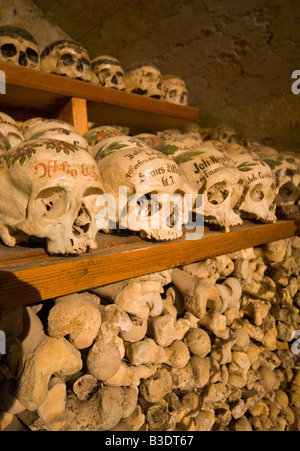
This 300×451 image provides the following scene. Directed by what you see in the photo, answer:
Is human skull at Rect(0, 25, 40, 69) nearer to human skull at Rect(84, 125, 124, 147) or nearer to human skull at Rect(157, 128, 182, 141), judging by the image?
human skull at Rect(84, 125, 124, 147)

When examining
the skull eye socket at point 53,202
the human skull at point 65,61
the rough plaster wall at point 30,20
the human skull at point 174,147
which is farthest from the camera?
the rough plaster wall at point 30,20

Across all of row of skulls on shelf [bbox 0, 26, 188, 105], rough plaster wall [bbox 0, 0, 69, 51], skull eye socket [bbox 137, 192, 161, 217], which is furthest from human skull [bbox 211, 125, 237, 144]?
rough plaster wall [bbox 0, 0, 69, 51]

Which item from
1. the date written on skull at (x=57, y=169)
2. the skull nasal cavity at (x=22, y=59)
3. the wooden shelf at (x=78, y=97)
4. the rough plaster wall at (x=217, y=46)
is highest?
the rough plaster wall at (x=217, y=46)

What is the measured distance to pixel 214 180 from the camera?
84cm

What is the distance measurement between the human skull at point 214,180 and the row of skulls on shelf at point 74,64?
1.79ft

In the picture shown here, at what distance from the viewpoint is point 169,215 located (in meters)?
0.79

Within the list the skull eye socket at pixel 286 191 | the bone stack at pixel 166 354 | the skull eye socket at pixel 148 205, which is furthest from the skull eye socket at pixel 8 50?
the skull eye socket at pixel 286 191

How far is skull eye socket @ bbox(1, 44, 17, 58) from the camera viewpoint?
973 millimetres

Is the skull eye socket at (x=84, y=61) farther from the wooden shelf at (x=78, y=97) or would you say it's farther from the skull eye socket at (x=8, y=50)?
the skull eye socket at (x=8, y=50)

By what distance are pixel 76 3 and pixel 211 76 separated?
0.96 metres

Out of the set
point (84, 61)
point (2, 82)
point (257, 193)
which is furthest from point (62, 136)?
point (257, 193)

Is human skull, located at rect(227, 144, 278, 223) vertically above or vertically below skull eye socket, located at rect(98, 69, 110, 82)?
below

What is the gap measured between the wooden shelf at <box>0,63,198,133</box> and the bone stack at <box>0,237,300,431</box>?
686mm

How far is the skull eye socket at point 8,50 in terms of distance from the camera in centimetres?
97
